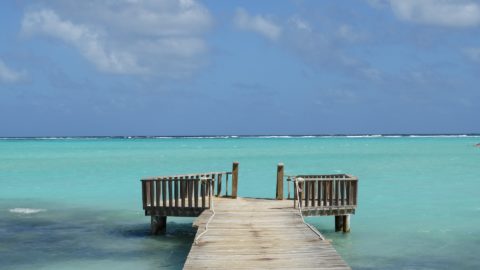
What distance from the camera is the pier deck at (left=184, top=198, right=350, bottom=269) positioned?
12312mm

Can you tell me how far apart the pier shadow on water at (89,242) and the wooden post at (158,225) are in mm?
256

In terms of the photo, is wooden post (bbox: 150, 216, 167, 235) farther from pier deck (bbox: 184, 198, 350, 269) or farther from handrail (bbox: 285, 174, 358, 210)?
handrail (bbox: 285, 174, 358, 210)

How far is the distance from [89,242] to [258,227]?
22.7 feet

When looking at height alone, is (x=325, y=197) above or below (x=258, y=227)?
above

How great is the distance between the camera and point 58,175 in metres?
56.5

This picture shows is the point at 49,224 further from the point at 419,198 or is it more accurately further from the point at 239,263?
the point at 419,198

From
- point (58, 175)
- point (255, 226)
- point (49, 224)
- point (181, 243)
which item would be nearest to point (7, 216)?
point (49, 224)

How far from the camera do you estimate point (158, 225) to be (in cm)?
2217

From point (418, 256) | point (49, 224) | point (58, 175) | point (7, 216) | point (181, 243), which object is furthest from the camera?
point (58, 175)

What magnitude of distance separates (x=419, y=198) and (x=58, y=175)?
31.6 meters

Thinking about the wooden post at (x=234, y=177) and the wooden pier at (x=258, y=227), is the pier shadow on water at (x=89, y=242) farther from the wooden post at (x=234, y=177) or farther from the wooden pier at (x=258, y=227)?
the wooden post at (x=234, y=177)

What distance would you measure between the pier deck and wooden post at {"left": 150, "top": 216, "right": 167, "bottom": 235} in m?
2.43

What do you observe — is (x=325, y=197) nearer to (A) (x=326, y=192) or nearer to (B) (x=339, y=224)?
(A) (x=326, y=192)

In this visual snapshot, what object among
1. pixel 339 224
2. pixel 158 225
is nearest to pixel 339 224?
pixel 339 224
